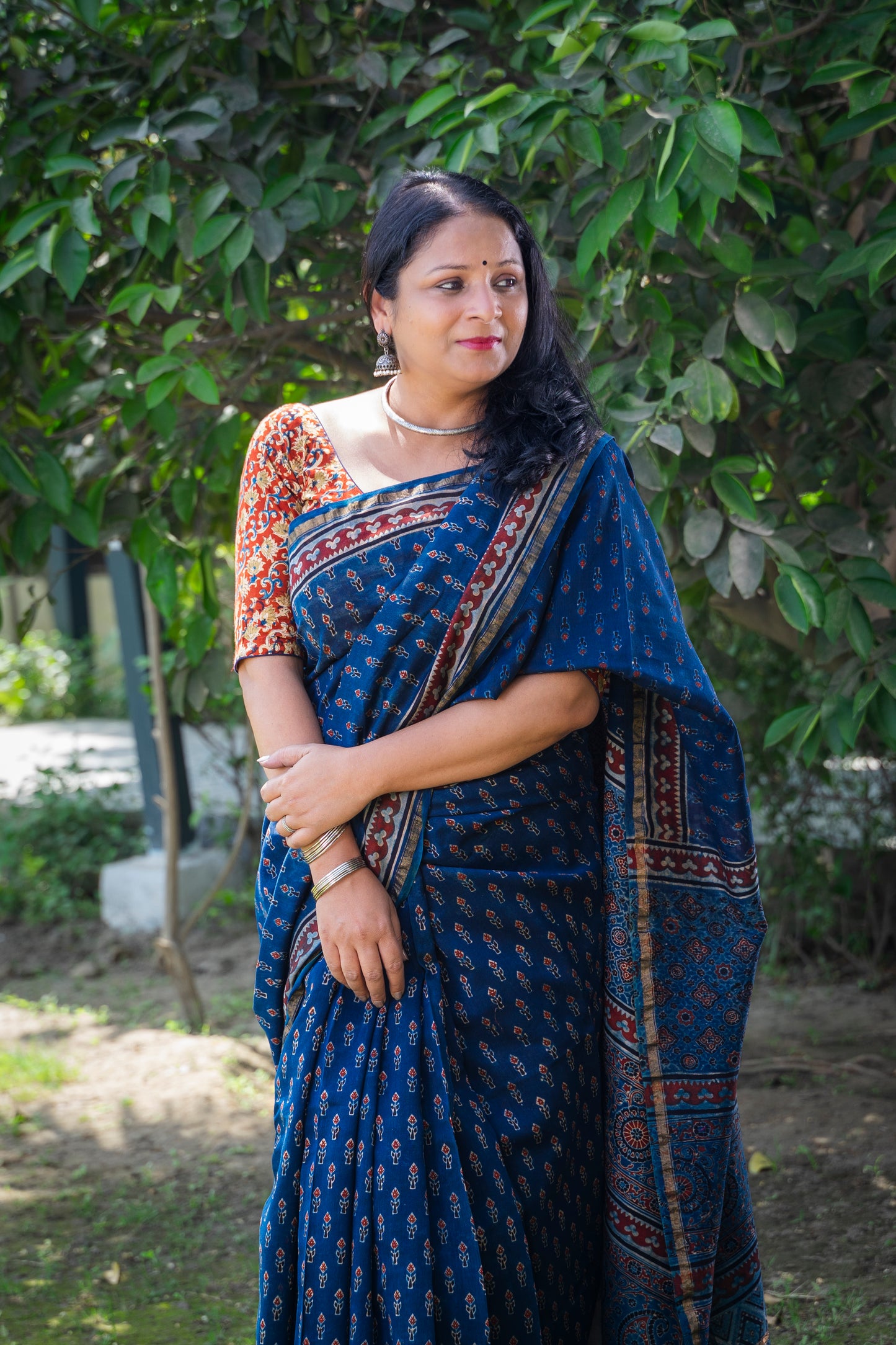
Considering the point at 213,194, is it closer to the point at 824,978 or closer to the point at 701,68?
the point at 701,68

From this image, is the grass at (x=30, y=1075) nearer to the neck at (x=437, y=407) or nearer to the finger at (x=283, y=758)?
the finger at (x=283, y=758)

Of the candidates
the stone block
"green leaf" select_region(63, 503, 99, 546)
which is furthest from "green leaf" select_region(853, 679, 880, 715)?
the stone block

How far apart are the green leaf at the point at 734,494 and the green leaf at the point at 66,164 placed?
1289 mm

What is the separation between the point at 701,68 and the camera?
209 cm

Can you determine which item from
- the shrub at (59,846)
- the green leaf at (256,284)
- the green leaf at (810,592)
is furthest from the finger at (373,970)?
the shrub at (59,846)

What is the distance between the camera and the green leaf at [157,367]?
8.11ft

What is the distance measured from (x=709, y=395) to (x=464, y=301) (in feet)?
1.80

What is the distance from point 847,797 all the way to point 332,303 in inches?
102

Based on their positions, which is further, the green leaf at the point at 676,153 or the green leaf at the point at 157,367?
the green leaf at the point at 157,367

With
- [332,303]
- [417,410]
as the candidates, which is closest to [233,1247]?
[417,410]

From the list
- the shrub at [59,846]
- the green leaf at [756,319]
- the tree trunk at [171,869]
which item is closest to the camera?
the green leaf at [756,319]

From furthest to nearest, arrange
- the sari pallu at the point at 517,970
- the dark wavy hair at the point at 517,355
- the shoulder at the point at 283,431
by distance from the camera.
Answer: the shoulder at the point at 283,431 → the dark wavy hair at the point at 517,355 → the sari pallu at the point at 517,970

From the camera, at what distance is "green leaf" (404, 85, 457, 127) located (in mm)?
2262

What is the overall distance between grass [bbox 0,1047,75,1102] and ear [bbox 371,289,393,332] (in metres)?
3.02
